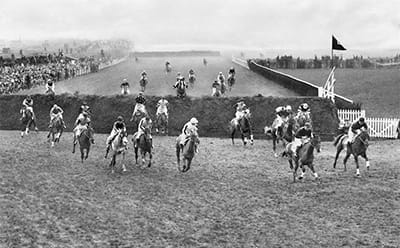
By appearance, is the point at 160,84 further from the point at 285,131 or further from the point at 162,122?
the point at 285,131

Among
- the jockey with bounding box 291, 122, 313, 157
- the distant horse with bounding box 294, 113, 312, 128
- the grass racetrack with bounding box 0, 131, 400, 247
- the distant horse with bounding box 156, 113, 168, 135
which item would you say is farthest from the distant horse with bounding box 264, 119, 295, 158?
the distant horse with bounding box 156, 113, 168, 135

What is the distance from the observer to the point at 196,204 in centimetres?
1689

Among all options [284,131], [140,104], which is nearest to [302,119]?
[284,131]

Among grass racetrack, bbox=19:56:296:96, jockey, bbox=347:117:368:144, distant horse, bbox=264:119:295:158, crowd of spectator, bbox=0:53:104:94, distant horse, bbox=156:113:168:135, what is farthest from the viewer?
crowd of spectator, bbox=0:53:104:94

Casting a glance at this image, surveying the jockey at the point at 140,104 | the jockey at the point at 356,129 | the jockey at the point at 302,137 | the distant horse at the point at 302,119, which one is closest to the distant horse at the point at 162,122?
the jockey at the point at 140,104

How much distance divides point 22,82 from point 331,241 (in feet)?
134

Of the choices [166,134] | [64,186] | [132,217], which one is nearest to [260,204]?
[132,217]

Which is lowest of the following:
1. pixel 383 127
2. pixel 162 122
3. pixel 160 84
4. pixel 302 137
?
pixel 383 127

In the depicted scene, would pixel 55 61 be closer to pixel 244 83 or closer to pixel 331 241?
pixel 244 83

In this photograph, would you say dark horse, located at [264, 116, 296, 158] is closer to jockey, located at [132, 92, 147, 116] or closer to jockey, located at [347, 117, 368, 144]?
jockey, located at [347, 117, 368, 144]

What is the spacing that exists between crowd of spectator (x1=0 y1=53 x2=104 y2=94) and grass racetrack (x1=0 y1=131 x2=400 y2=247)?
78.3 feet

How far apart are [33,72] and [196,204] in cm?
3994

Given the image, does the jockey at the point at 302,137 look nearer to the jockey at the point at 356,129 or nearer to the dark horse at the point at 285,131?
the jockey at the point at 356,129

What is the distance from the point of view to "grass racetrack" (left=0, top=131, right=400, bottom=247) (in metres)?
13.8
